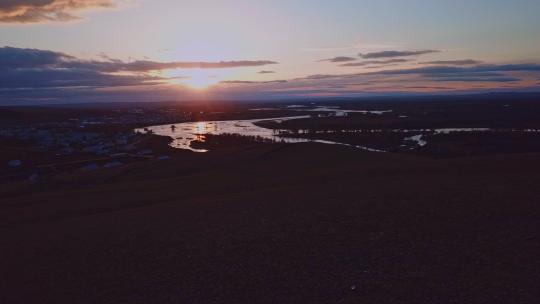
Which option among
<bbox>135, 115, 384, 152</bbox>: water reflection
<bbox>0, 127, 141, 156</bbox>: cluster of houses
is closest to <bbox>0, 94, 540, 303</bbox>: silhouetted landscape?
<bbox>135, 115, 384, 152</bbox>: water reflection

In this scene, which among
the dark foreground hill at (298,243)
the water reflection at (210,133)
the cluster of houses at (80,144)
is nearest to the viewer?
the dark foreground hill at (298,243)

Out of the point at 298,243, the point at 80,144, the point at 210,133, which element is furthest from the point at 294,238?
the point at 210,133

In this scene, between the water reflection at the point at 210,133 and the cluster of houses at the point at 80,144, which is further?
the water reflection at the point at 210,133

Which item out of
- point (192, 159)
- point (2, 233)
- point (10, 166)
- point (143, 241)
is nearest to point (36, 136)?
point (10, 166)

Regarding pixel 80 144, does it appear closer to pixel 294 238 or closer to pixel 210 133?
pixel 210 133

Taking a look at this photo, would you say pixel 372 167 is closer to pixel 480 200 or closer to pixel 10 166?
pixel 480 200

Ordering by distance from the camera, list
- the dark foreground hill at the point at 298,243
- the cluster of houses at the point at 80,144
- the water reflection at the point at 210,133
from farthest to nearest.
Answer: the water reflection at the point at 210,133, the cluster of houses at the point at 80,144, the dark foreground hill at the point at 298,243

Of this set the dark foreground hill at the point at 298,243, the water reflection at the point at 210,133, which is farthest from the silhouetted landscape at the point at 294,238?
the water reflection at the point at 210,133

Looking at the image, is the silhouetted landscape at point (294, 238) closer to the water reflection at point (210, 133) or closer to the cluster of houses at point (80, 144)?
the water reflection at point (210, 133)
